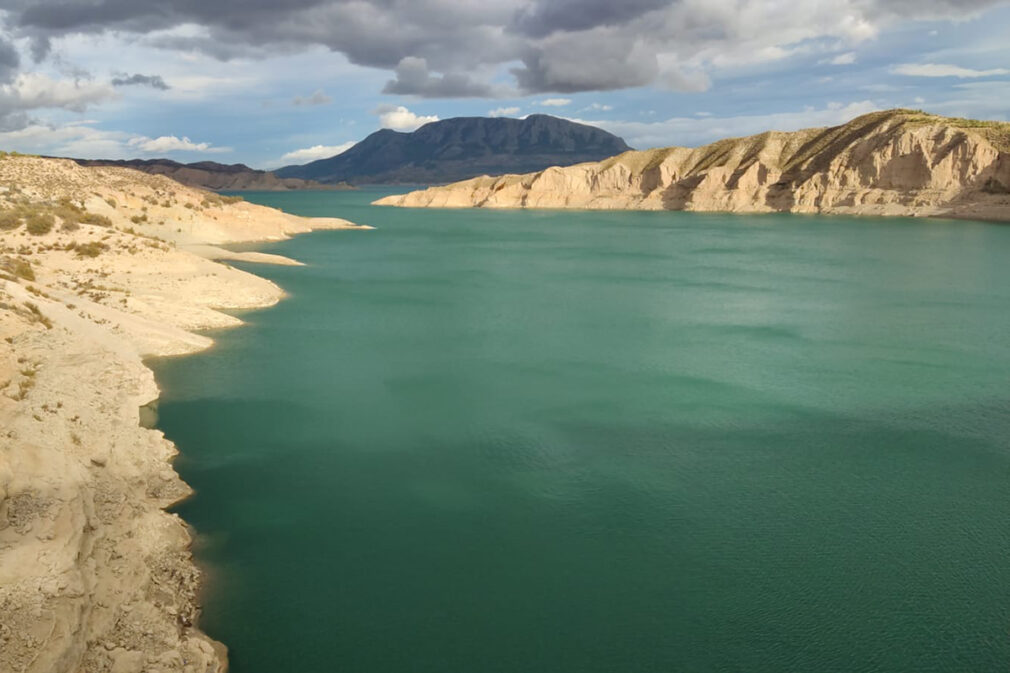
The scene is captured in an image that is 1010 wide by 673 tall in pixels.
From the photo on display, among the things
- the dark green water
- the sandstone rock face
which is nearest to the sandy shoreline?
the dark green water

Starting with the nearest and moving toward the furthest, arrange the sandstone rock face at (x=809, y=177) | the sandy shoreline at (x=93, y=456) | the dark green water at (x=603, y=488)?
the sandy shoreline at (x=93, y=456), the dark green water at (x=603, y=488), the sandstone rock face at (x=809, y=177)

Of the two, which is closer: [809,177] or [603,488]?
[603,488]

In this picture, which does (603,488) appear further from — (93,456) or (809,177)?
(809,177)

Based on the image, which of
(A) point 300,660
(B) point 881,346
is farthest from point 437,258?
(A) point 300,660

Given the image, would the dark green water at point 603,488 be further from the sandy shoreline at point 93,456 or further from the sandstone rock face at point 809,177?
the sandstone rock face at point 809,177

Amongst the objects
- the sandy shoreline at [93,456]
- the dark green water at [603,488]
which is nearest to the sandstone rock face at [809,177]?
the dark green water at [603,488]

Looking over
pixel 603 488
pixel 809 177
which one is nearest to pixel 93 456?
pixel 603 488

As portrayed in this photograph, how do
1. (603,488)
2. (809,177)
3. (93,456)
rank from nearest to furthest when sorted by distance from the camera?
(93,456) < (603,488) < (809,177)
